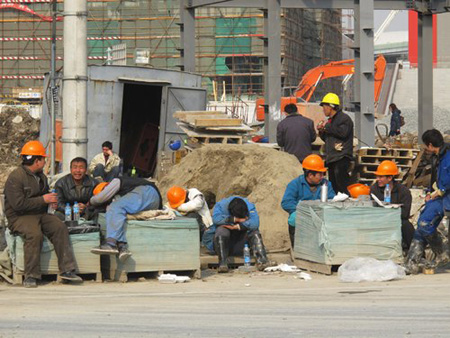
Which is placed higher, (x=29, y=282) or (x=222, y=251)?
(x=222, y=251)

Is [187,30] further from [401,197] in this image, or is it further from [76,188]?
[401,197]

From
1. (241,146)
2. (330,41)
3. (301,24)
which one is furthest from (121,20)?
(241,146)

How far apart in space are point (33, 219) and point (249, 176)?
200 inches

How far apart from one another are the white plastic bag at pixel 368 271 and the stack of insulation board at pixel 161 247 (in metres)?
1.76

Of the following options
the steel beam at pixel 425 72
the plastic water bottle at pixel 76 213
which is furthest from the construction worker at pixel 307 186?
the steel beam at pixel 425 72

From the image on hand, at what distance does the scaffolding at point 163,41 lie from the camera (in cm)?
6675

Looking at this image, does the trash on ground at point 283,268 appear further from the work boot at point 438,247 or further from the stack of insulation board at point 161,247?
the work boot at point 438,247

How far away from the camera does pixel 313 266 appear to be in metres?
12.7

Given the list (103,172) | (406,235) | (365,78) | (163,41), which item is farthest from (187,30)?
(163,41)

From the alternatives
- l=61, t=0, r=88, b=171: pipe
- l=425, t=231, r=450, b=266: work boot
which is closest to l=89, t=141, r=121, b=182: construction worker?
l=61, t=0, r=88, b=171: pipe

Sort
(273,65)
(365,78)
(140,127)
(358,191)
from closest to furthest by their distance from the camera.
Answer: (358,191), (365,78), (273,65), (140,127)

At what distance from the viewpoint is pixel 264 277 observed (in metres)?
12.5

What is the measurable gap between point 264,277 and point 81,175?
2.70 m

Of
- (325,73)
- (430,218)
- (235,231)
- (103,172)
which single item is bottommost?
(235,231)
